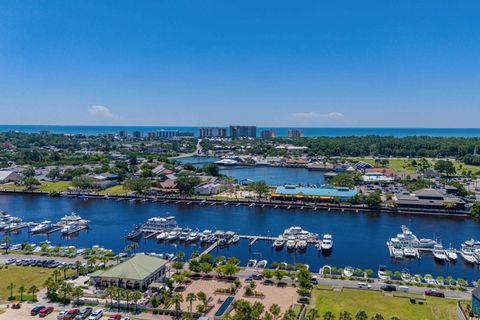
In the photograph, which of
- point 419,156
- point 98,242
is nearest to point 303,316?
point 98,242

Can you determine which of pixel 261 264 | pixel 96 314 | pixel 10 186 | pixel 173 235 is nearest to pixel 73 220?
pixel 173 235

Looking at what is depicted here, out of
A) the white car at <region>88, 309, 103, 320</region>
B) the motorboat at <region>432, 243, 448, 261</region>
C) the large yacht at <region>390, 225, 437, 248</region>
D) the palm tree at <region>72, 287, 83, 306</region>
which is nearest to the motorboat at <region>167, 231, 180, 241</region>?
the palm tree at <region>72, 287, 83, 306</region>

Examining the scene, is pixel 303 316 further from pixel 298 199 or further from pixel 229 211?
pixel 298 199

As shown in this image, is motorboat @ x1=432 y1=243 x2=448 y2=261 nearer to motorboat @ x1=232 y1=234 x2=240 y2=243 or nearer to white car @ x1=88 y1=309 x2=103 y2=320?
motorboat @ x1=232 y1=234 x2=240 y2=243

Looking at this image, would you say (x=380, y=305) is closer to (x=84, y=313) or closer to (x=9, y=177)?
(x=84, y=313)

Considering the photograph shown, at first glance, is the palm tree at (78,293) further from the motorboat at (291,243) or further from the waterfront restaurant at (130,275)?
the motorboat at (291,243)

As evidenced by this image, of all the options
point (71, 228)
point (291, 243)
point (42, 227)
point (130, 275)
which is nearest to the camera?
point (130, 275)
